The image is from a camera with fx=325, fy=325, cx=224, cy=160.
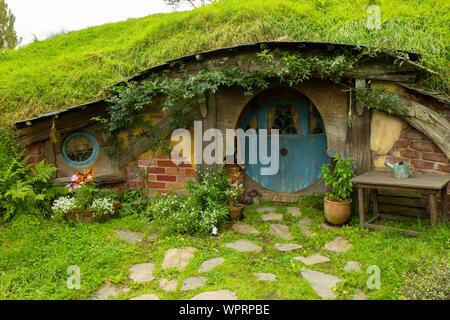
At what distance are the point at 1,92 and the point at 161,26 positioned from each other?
3550 mm

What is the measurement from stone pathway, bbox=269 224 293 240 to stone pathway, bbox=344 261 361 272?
3.48 ft

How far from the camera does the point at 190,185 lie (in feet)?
18.5

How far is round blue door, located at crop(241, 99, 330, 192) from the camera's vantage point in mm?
6117

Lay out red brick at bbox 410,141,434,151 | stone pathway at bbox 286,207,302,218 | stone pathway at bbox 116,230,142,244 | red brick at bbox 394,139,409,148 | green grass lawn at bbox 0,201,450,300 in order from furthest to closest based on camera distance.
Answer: stone pathway at bbox 286,207,302,218, red brick at bbox 394,139,409,148, stone pathway at bbox 116,230,142,244, red brick at bbox 410,141,434,151, green grass lawn at bbox 0,201,450,300

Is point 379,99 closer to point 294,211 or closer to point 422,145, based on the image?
point 422,145

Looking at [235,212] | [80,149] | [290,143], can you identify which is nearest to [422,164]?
[290,143]

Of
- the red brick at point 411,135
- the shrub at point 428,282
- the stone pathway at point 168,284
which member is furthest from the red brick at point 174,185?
the shrub at point 428,282

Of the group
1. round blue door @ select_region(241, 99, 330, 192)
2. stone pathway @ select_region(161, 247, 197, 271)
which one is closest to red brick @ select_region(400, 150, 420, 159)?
round blue door @ select_region(241, 99, 330, 192)

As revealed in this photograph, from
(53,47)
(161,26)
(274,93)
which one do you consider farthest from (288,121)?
(53,47)

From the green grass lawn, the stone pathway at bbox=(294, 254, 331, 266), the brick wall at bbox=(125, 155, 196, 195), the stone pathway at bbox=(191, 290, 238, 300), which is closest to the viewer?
the stone pathway at bbox=(191, 290, 238, 300)

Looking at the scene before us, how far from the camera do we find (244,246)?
444 cm

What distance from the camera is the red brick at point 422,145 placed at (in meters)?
4.62

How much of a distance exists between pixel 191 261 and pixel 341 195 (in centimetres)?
249

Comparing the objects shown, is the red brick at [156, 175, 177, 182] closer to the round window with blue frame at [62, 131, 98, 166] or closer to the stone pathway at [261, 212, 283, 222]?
the round window with blue frame at [62, 131, 98, 166]
